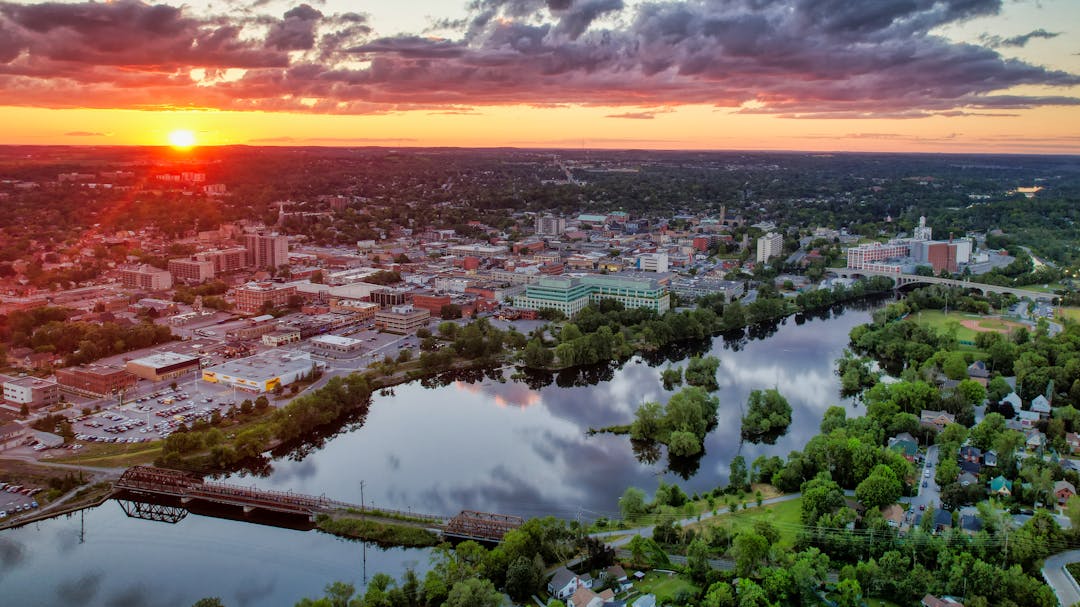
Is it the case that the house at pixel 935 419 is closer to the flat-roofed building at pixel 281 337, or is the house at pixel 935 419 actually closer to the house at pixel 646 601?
the house at pixel 646 601

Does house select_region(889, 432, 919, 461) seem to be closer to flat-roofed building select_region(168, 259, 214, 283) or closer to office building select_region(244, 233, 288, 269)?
flat-roofed building select_region(168, 259, 214, 283)

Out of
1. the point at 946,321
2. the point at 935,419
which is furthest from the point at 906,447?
the point at 946,321

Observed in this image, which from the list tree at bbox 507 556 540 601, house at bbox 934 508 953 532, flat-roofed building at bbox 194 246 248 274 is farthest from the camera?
flat-roofed building at bbox 194 246 248 274

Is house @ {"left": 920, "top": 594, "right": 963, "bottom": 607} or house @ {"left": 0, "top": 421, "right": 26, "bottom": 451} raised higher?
house @ {"left": 0, "top": 421, "right": 26, "bottom": 451}

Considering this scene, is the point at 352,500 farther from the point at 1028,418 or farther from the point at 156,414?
the point at 1028,418

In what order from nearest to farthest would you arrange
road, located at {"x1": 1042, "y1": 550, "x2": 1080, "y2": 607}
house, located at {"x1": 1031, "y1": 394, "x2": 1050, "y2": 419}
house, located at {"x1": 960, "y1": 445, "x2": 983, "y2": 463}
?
1. road, located at {"x1": 1042, "y1": 550, "x2": 1080, "y2": 607}
2. house, located at {"x1": 960, "y1": 445, "x2": 983, "y2": 463}
3. house, located at {"x1": 1031, "y1": 394, "x2": 1050, "y2": 419}

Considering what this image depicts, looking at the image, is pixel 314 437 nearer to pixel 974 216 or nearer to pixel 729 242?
pixel 729 242

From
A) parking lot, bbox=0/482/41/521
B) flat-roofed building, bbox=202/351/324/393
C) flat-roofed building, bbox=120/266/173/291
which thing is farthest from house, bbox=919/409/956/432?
flat-roofed building, bbox=120/266/173/291

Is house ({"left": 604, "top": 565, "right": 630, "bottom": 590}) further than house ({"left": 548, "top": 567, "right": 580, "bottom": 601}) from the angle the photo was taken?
Yes
